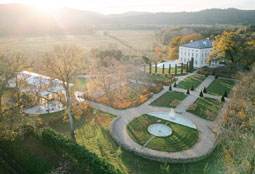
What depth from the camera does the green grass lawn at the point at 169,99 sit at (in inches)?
965

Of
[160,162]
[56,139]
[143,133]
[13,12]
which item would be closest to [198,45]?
[143,133]

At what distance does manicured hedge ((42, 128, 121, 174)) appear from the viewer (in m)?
11.3

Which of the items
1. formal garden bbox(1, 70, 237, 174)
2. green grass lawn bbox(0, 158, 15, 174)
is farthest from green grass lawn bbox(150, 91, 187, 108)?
green grass lawn bbox(0, 158, 15, 174)

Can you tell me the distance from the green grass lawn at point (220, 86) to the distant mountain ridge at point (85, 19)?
43.7 m

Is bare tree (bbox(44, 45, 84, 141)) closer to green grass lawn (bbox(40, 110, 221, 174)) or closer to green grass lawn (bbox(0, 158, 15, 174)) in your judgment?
green grass lawn (bbox(40, 110, 221, 174))

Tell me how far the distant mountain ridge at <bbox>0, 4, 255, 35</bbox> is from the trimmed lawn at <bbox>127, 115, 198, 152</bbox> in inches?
1533

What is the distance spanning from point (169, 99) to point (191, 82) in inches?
385

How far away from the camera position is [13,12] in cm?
5331

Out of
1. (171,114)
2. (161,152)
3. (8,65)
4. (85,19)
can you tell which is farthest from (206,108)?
(85,19)

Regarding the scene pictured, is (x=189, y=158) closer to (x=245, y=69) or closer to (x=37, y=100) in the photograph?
(x=37, y=100)

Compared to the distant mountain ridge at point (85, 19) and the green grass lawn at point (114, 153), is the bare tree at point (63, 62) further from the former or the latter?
the distant mountain ridge at point (85, 19)

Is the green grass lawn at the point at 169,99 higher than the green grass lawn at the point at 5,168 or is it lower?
higher

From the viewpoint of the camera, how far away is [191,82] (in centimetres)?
3375

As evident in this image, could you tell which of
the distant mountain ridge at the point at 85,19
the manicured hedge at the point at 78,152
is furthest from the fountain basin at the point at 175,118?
the distant mountain ridge at the point at 85,19
